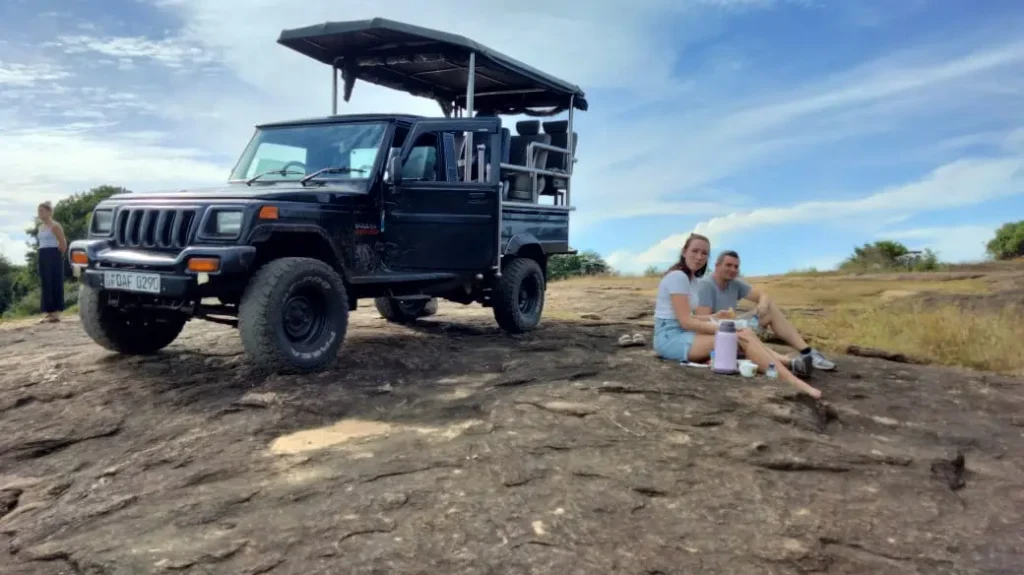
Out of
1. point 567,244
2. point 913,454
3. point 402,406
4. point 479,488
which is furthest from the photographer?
point 567,244

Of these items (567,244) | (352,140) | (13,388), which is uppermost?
(352,140)

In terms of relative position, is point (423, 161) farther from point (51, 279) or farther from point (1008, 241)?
point (1008, 241)

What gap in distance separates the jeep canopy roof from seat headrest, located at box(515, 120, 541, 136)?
462 millimetres

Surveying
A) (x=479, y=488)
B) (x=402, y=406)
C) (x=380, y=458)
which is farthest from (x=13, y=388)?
(x=479, y=488)

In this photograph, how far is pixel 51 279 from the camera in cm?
1055

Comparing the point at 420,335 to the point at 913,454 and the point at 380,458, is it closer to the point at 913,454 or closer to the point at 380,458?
the point at 380,458

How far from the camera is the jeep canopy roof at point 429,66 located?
26.6 feet

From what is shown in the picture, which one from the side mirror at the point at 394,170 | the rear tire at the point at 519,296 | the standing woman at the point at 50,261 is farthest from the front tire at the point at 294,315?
the standing woman at the point at 50,261

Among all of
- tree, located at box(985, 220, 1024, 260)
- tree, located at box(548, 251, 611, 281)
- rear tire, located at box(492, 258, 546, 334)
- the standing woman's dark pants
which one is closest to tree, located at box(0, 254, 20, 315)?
tree, located at box(548, 251, 611, 281)

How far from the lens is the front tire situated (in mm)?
5555

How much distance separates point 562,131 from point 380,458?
6.74 meters

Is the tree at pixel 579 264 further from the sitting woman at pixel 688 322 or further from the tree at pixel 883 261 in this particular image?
the sitting woman at pixel 688 322

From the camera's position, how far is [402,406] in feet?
16.2

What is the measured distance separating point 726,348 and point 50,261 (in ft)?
28.7
